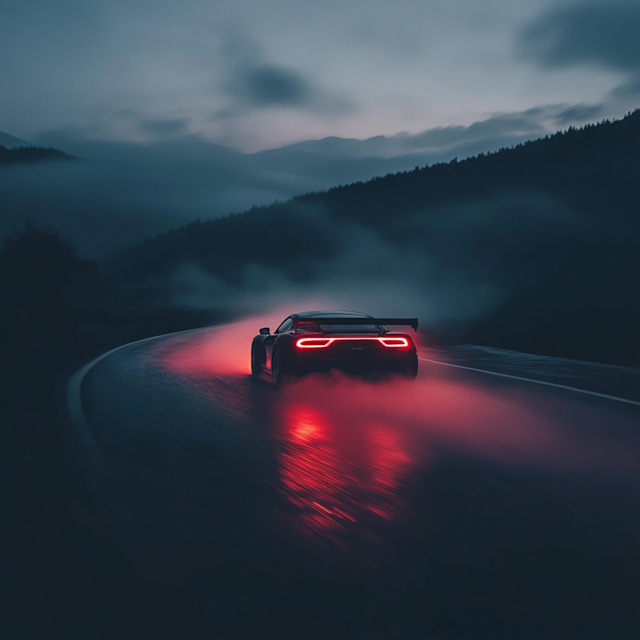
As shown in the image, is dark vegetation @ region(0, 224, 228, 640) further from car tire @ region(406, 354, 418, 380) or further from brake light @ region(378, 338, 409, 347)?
car tire @ region(406, 354, 418, 380)

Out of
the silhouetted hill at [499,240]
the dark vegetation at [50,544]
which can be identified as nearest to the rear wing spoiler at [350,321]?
the dark vegetation at [50,544]

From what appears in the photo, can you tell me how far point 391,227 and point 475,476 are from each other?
103 meters

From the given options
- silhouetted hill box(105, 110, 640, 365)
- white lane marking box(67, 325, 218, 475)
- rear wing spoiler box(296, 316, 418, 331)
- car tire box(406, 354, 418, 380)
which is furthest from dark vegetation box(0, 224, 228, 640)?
silhouetted hill box(105, 110, 640, 365)

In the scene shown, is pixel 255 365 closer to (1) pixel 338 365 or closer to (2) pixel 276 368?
(2) pixel 276 368

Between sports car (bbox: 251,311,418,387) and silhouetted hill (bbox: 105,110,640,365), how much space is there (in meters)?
7.47

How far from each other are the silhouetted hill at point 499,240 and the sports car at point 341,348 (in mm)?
7468

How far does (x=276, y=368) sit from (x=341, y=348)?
111cm

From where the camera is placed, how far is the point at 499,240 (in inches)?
3172

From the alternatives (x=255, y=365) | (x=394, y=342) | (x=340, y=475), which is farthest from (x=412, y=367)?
(x=340, y=475)

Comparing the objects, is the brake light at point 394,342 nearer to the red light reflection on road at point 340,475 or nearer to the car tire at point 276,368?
the car tire at point 276,368

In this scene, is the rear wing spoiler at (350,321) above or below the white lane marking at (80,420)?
above

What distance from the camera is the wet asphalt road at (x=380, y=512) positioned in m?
3.01

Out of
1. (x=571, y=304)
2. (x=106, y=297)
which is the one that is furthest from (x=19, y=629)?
(x=106, y=297)

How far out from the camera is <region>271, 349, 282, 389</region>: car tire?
10.0 metres
